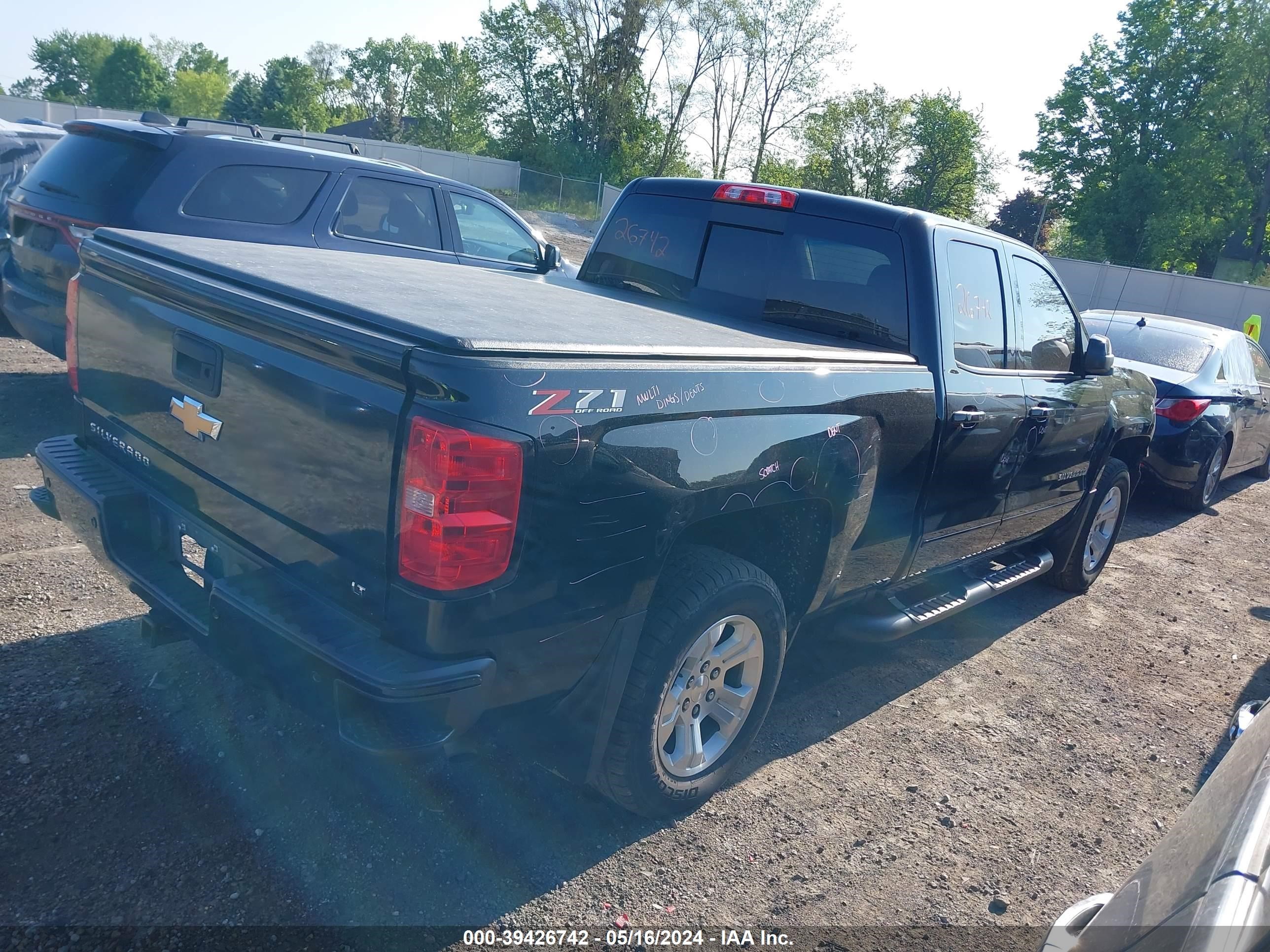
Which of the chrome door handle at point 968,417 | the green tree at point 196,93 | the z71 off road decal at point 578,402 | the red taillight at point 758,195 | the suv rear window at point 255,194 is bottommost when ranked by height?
the chrome door handle at point 968,417

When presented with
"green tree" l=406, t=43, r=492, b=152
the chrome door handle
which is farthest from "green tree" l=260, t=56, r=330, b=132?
the chrome door handle

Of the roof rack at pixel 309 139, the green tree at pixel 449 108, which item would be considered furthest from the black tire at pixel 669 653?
the green tree at pixel 449 108

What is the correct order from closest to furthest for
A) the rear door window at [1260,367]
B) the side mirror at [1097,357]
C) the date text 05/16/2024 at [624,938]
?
1. the date text 05/16/2024 at [624,938]
2. the side mirror at [1097,357]
3. the rear door window at [1260,367]

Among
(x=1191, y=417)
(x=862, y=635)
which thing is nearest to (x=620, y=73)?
(x=1191, y=417)

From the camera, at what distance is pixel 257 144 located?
19.5 feet

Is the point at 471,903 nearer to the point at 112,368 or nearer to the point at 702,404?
the point at 702,404

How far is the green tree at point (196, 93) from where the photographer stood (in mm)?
95312

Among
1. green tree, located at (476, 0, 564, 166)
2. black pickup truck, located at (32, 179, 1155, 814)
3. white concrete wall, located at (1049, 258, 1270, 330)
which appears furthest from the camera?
green tree, located at (476, 0, 564, 166)

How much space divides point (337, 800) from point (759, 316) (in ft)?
8.94

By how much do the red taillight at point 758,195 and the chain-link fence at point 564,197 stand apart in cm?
3438

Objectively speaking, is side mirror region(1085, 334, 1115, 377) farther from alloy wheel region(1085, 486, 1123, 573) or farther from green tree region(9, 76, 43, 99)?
green tree region(9, 76, 43, 99)

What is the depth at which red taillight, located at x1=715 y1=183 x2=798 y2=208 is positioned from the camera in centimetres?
421

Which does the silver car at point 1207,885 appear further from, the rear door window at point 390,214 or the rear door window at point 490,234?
the rear door window at point 490,234

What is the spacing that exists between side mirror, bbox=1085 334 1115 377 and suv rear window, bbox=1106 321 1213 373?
366 centimetres
